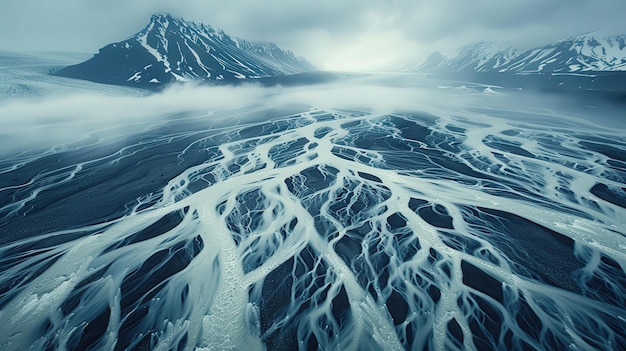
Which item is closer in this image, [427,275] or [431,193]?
[427,275]

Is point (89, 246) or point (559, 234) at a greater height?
point (89, 246)

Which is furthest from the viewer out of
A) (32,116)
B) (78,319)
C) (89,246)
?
(32,116)

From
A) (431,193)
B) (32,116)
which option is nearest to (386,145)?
(431,193)

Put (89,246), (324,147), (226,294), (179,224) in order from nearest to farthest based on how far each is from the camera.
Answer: (226,294) < (89,246) < (179,224) < (324,147)

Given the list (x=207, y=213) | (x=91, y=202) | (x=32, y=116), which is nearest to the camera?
(x=207, y=213)

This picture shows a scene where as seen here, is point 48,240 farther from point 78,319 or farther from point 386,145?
point 386,145

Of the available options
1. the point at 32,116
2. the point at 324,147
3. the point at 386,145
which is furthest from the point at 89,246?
the point at 32,116

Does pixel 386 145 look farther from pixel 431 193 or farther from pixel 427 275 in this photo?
pixel 427 275
